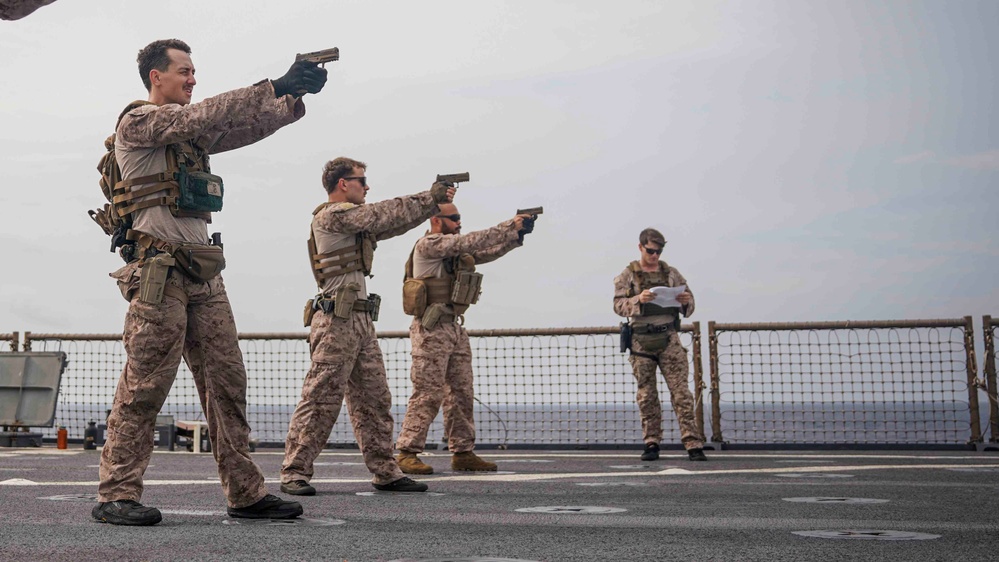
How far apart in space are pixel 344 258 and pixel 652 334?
4.31 meters

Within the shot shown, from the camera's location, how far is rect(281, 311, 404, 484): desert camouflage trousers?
637cm

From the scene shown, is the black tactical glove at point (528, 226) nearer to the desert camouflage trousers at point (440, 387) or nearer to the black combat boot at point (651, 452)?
the desert camouflage trousers at point (440, 387)

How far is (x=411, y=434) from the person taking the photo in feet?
26.4

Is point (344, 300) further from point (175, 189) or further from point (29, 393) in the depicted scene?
point (29, 393)

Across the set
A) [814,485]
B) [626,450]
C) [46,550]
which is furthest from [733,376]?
[46,550]

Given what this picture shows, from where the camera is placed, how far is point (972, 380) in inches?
448

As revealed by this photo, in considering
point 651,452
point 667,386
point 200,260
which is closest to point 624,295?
point 667,386

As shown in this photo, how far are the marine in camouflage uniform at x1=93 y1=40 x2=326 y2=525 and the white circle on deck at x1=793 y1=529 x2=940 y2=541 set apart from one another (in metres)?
2.22

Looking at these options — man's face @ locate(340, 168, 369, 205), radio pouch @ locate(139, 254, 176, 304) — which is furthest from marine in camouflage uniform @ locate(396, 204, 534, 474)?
radio pouch @ locate(139, 254, 176, 304)

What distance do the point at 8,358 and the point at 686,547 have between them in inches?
443

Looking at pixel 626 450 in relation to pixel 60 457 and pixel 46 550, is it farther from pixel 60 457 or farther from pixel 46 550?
pixel 46 550

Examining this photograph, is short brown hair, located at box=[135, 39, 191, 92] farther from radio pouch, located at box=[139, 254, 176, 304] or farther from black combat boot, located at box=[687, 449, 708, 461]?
black combat boot, located at box=[687, 449, 708, 461]

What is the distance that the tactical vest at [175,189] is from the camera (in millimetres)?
4680

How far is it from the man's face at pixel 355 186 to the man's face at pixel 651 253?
13.1 ft
